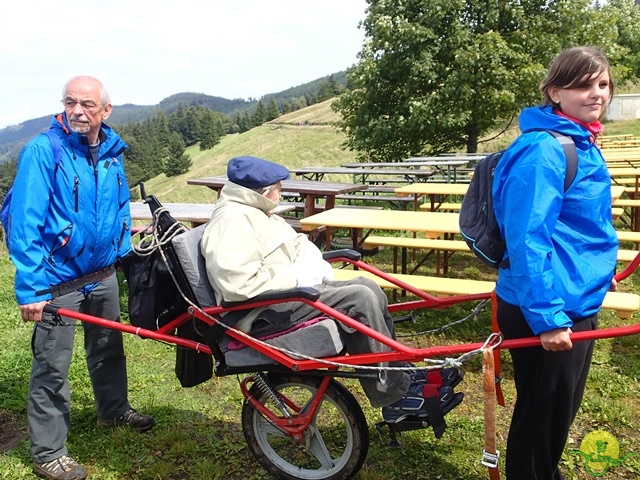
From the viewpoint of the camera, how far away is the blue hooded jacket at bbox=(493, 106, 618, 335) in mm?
1952

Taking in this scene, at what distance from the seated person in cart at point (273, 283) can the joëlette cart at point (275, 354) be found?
68 millimetres

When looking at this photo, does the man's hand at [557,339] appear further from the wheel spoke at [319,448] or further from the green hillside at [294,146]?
the green hillside at [294,146]

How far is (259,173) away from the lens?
2.77 m

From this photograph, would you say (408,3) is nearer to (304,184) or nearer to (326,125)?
(304,184)

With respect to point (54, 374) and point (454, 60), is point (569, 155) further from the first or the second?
point (454, 60)

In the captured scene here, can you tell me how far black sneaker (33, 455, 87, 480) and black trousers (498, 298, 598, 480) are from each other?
2280 mm

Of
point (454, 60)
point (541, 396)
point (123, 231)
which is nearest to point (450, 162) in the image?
point (454, 60)

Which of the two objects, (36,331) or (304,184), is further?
(304,184)

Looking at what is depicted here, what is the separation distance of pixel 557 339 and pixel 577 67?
967 millimetres

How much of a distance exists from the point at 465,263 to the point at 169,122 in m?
114

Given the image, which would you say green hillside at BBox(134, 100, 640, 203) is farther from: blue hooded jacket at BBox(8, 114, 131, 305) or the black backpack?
the black backpack

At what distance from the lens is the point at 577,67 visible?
1.99 m

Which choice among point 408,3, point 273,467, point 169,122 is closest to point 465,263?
point 273,467

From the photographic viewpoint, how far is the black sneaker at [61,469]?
122 inches
